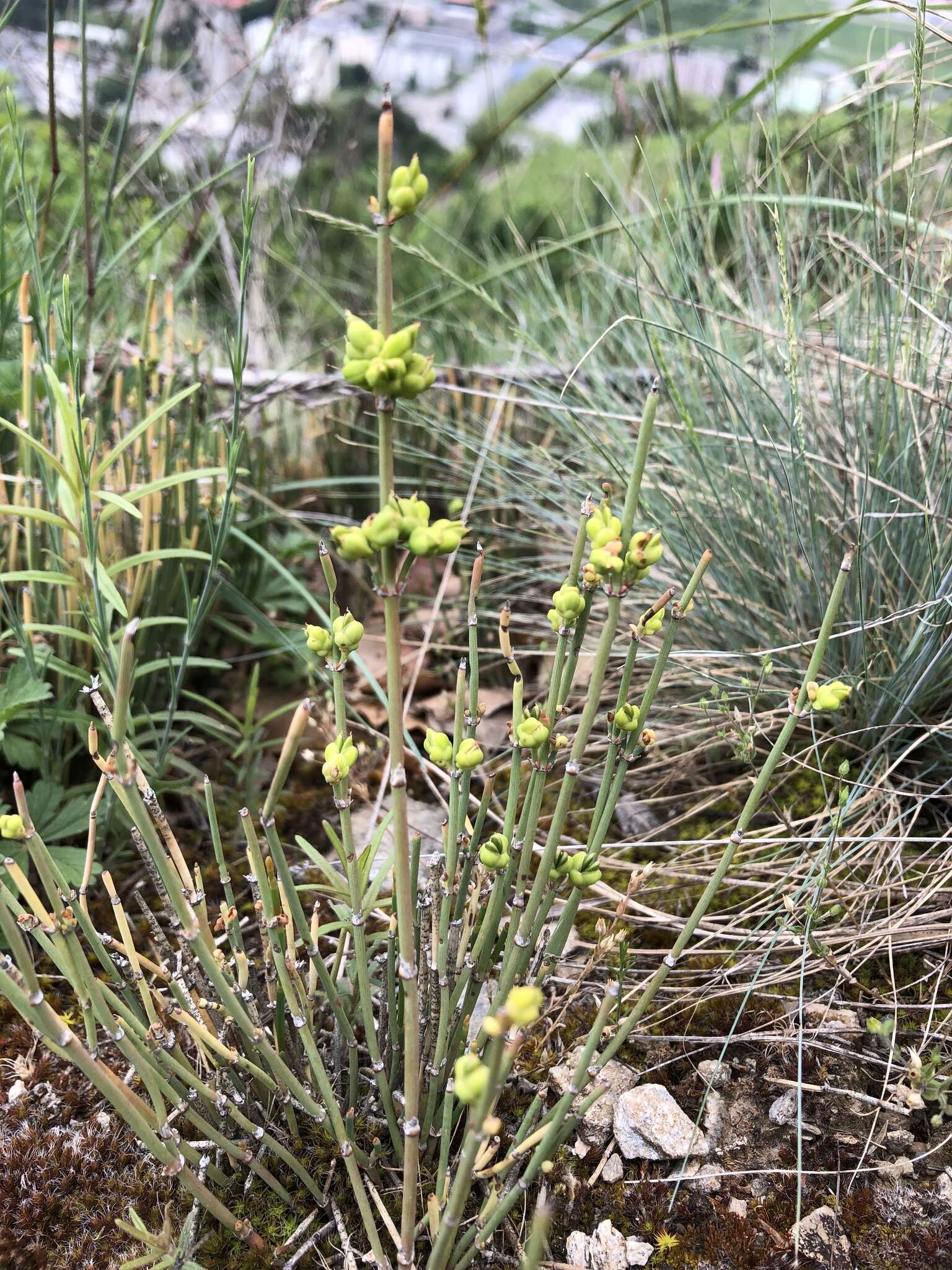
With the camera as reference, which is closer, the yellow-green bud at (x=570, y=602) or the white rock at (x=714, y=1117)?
the yellow-green bud at (x=570, y=602)

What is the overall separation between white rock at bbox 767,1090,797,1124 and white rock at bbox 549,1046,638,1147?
140mm

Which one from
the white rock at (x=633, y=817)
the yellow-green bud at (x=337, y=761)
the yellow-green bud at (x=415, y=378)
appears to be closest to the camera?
the yellow-green bud at (x=415, y=378)

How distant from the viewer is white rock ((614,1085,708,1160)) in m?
0.91

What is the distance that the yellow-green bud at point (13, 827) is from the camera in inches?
25.5

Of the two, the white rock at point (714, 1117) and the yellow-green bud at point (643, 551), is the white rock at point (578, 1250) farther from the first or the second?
the yellow-green bud at point (643, 551)

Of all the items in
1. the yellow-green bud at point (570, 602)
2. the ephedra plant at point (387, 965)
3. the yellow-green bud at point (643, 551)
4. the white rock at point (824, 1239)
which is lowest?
the white rock at point (824, 1239)

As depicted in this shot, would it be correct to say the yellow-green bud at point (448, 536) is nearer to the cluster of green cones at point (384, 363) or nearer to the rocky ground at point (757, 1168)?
the cluster of green cones at point (384, 363)

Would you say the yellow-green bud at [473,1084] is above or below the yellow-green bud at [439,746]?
below

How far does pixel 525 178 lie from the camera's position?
4.14m

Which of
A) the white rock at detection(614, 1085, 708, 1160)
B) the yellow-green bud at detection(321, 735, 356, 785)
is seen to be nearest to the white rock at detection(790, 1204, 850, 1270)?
the white rock at detection(614, 1085, 708, 1160)

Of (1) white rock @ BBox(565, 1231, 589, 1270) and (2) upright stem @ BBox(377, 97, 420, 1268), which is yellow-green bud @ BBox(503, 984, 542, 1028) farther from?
(1) white rock @ BBox(565, 1231, 589, 1270)

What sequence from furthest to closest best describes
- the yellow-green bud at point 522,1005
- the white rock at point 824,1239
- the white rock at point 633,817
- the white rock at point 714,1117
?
the white rock at point 633,817, the white rock at point 714,1117, the white rock at point 824,1239, the yellow-green bud at point 522,1005

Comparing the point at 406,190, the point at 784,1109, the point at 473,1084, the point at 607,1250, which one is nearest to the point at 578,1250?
the point at 607,1250

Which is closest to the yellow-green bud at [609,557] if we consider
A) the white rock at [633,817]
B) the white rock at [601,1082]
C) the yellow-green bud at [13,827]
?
the yellow-green bud at [13,827]
